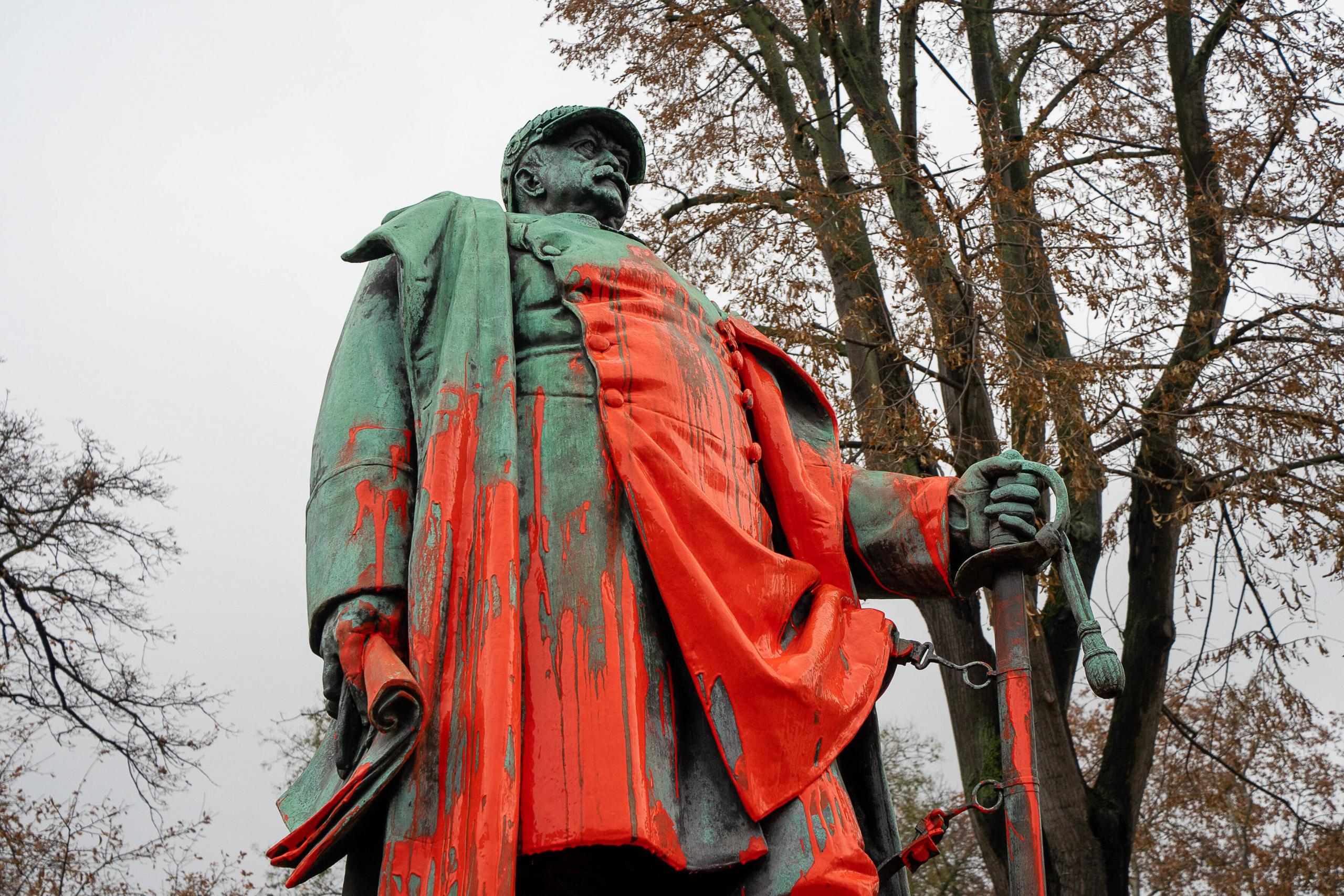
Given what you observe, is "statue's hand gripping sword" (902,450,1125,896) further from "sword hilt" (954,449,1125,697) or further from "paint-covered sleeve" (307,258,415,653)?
"paint-covered sleeve" (307,258,415,653)

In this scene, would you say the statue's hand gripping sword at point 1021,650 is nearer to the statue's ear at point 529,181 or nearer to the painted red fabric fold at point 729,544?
the painted red fabric fold at point 729,544

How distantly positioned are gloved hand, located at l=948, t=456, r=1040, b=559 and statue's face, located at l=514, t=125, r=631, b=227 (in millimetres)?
1059

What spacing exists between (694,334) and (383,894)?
136 cm

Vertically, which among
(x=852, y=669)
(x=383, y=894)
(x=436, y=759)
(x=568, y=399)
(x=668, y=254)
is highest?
(x=668, y=254)

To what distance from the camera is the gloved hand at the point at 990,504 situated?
3.11 meters

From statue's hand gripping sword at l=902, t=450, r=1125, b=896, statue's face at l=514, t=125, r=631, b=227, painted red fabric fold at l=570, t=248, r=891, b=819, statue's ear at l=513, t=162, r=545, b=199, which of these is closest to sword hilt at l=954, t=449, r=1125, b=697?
statue's hand gripping sword at l=902, t=450, r=1125, b=896

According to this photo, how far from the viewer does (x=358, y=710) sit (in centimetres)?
268

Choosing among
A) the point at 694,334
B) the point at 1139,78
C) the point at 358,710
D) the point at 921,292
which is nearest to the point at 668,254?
the point at 921,292

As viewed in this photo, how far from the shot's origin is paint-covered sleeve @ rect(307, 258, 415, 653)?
2789 mm

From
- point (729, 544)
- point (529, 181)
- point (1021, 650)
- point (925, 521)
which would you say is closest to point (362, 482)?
point (729, 544)

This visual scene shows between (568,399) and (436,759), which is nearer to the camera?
(436,759)

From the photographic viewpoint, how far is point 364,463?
292cm

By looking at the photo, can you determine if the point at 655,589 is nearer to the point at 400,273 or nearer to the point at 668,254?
the point at 400,273

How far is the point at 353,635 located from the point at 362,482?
12.9 inches
